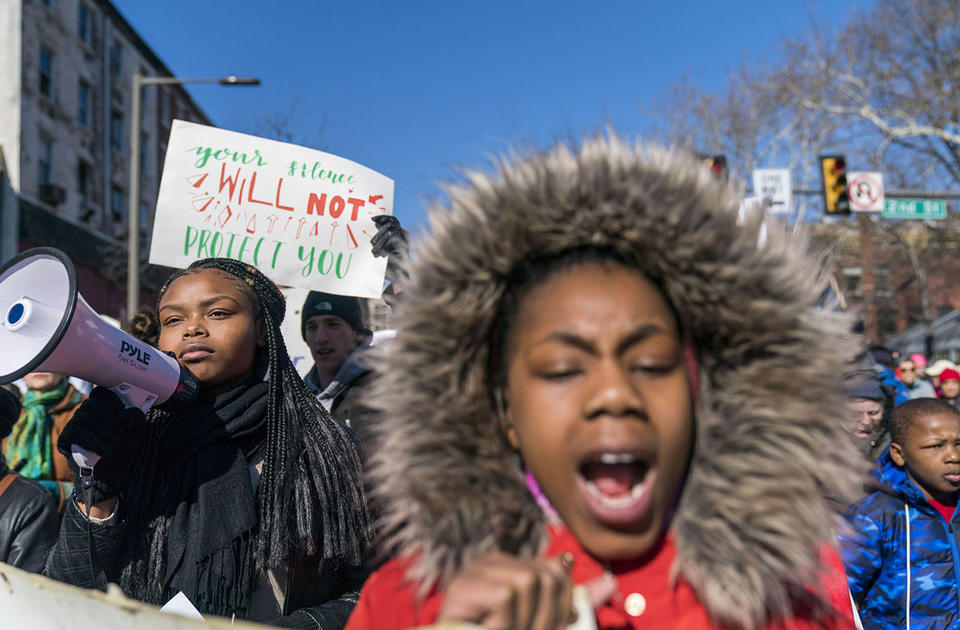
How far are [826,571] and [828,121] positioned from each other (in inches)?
824

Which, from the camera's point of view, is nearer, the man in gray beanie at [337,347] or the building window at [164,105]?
the man in gray beanie at [337,347]

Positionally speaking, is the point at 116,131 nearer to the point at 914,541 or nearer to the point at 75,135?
the point at 75,135

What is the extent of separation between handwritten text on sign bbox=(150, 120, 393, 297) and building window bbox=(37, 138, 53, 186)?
20194 mm

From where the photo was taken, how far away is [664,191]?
1335mm

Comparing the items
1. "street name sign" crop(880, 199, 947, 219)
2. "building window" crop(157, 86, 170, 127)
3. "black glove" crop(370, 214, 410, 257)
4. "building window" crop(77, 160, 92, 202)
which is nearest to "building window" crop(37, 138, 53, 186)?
"building window" crop(77, 160, 92, 202)

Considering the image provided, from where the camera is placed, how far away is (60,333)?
1.82 metres

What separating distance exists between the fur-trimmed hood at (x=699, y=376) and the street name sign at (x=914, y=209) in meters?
15.0

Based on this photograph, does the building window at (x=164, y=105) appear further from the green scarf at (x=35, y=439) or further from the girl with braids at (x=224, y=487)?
the girl with braids at (x=224, y=487)

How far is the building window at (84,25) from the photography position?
24125 millimetres

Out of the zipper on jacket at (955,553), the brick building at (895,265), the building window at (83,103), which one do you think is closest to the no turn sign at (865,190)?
the brick building at (895,265)

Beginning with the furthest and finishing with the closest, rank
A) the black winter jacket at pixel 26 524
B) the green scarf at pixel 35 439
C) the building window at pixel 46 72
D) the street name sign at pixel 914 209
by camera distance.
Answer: the building window at pixel 46 72 → the street name sign at pixel 914 209 → the green scarf at pixel 35 439 → the black winter jacket at pixel 26 524

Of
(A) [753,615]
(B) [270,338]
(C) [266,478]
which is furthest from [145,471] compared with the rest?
(A) [753,615]

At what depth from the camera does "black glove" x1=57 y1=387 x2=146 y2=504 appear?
1.94 m

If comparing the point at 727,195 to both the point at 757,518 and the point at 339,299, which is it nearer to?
the point at 757,518
